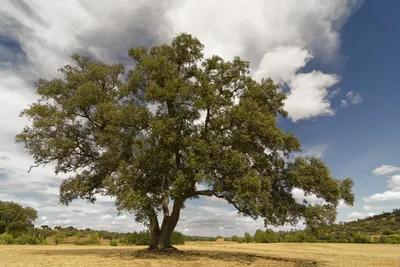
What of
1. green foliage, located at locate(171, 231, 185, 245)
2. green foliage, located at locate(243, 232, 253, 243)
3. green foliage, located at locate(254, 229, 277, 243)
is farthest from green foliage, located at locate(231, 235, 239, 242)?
green foliage, located at locate(171, 231, 185, 245)

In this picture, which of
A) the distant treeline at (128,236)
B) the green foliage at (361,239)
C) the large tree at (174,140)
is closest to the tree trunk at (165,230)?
the large tree at (174,140)

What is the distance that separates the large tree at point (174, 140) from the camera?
58.5 feet

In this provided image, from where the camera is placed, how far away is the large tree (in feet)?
58.5

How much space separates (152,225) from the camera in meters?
21.9

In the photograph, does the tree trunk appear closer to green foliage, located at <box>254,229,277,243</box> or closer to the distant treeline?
the distant treeline

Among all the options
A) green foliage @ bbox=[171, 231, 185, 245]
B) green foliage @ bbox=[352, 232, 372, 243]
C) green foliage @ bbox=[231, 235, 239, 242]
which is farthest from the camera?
green foliage @ bbox=[231, 235, 239, 242]

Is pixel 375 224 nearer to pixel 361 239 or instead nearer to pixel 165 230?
pixel 361 239

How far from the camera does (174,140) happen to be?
60.9 feet

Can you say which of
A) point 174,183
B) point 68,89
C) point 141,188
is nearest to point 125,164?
point 141,188

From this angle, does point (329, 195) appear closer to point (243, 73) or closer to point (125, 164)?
point (243, 73)

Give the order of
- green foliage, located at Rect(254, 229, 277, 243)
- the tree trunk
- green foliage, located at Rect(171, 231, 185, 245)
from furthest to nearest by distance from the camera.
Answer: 1. green foliage, located at Rect(254, 229, 277, 243)
2. green foliage, located at Rect(171, 231, 185, 245)
3. the tree trunk

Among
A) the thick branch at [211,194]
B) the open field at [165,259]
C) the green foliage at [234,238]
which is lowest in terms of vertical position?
the open field at [165,259]

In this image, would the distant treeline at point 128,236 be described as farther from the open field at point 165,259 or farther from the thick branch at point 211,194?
the thick branch at point 211,194

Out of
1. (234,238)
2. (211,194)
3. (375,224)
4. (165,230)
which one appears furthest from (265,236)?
(375,224)
